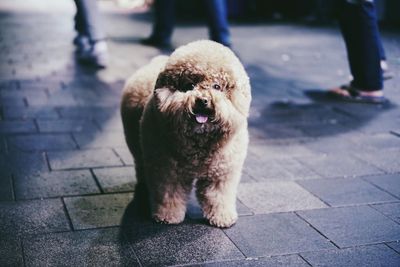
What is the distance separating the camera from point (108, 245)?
241 centimetres

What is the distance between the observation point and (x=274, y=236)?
257 centimetres

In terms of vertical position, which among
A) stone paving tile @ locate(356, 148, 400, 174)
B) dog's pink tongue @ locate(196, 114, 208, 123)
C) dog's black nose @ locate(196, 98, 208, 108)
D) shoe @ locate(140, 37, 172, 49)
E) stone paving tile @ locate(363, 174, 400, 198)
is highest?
dog's black nose @ locate(196, 98, 208, 108)

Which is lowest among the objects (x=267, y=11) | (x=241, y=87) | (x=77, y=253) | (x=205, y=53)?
(x=267, y=11)

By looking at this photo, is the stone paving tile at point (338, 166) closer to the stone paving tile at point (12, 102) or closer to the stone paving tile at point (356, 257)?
the stone paving tile at point (356, 257)

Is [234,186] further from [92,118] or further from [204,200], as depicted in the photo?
[92,118]

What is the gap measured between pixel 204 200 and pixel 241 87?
0.64 metres

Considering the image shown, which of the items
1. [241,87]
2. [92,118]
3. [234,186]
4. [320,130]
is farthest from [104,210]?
[320,130]

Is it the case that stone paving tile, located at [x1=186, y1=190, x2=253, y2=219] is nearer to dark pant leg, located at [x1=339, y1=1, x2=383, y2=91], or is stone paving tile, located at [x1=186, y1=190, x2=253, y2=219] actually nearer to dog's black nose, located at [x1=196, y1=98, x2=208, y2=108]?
dog's black nose, located at [x1=196, y1=98, x2=208, y2=108]

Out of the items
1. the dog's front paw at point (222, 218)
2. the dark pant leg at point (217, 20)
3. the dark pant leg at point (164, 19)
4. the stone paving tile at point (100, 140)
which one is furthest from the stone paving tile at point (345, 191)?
the dark pant leg at point (164, 19)

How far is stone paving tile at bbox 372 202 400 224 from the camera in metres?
2.81

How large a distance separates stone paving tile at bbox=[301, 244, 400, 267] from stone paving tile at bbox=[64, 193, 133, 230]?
3.13ft

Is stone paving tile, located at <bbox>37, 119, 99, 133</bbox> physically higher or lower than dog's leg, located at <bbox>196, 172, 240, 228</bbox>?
lower

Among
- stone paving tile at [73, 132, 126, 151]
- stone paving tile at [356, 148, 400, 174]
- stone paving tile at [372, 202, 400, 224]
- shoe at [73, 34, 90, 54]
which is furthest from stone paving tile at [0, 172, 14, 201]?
shoe at [73, 34, 90, 54]

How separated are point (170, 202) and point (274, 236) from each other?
0.52 metres
